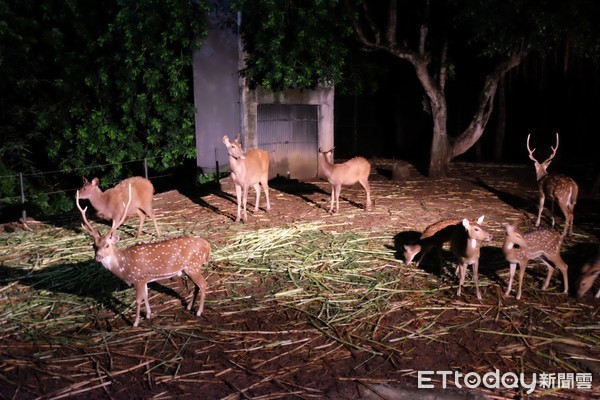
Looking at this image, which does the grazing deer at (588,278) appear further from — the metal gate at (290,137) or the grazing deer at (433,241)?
the metal gate at (290,137)

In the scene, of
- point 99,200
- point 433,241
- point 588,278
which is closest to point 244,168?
point 99,200

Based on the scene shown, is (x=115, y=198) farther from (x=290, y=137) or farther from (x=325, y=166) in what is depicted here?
(x=290, y=137)

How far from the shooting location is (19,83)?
15.5m

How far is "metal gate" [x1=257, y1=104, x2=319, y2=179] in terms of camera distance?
1538 centimetres

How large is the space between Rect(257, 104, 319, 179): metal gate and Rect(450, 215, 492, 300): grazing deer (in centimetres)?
914

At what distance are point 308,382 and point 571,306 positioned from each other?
3223 mm

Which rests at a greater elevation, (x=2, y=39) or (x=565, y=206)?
(x=2, y=39)

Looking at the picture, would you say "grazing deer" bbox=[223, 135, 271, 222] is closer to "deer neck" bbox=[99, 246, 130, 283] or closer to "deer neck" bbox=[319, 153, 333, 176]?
"deer neck" bbox=[319, 153, 333, 176]

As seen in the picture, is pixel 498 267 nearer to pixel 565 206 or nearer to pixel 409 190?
pixel 565 206

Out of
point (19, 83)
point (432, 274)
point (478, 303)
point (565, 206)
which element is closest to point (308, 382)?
point (478, 303)

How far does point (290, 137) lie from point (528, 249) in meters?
10.0

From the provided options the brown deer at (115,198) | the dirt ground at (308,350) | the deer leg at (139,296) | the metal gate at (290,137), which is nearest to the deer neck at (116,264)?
the deer leg at (139,296)

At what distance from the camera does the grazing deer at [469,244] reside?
6438mm

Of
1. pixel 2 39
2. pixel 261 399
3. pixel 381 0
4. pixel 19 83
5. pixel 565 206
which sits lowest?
pixel 261 399
